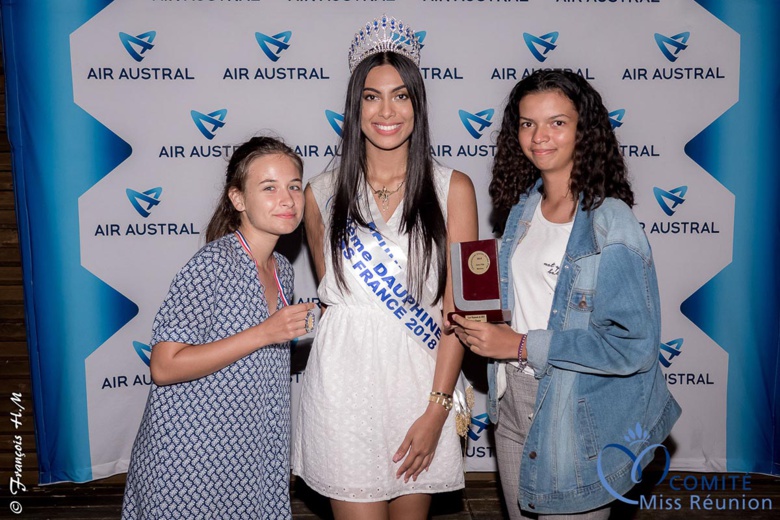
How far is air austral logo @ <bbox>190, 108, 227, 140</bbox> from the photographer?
3217mm

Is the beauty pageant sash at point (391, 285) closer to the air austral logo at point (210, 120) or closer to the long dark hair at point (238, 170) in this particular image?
the long dark hair at point (238, 170)

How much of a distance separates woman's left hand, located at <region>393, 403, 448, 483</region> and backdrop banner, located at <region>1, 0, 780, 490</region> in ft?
4.80

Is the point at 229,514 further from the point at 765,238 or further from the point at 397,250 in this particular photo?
the point at 765,238

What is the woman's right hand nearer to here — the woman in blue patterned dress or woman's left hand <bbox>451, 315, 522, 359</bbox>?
the woman in blue patterned dress

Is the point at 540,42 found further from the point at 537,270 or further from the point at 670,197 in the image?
the point at 537,270

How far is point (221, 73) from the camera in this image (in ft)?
10.5

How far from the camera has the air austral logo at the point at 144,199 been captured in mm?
3243

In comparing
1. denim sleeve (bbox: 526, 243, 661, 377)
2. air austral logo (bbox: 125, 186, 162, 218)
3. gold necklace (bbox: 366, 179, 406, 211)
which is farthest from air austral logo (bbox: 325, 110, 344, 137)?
denim sleeve (bbox: 526, 243, 661, 377)

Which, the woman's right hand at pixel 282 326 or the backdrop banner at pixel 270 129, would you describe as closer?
the woman's right hand at pixel 282 326

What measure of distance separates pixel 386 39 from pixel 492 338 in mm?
1016

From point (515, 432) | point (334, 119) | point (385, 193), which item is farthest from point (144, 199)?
point (515, 432)

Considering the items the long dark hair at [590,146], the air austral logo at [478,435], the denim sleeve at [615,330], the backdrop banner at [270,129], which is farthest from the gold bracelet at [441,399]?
the air austral logo at [478,435]

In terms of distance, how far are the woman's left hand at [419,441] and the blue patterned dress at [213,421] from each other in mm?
373

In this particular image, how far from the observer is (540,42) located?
10.6ft
